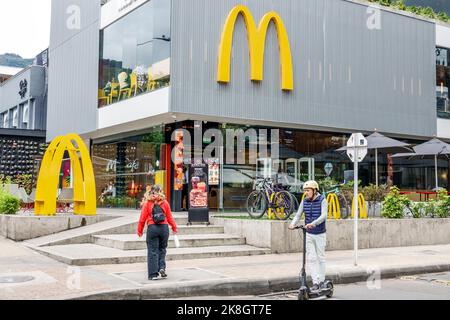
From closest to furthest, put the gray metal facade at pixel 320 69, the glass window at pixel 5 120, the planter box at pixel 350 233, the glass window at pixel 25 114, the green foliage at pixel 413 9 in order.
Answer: the planter box at pixel 350 233 < the gray metal facade at pixel 320 69 < the green foliage at pixel 413 9 < the glass window at pixel 25 114 < the glass window at pixel 5 120

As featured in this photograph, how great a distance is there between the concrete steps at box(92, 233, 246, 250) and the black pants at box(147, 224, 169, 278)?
3593 millimetres

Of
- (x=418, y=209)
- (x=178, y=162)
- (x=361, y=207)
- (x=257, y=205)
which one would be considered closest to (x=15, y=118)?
(x=178, y=162)

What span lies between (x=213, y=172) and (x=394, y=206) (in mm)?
6925

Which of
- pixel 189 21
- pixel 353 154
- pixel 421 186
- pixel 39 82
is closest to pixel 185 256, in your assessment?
pixel 353 154

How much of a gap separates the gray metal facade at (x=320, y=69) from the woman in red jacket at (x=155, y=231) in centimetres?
922

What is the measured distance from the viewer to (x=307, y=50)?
22.1 meters

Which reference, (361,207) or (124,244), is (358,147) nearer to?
(361,207)

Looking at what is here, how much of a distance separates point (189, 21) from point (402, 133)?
39.4 feet

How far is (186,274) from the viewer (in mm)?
10188

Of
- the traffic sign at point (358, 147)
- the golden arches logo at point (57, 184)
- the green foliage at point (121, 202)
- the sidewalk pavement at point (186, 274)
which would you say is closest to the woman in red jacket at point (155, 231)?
the sidewalk pavement at point (186, 274)

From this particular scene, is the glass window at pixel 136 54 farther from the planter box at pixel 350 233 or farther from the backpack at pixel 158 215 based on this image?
the backpack at pixel 158 215

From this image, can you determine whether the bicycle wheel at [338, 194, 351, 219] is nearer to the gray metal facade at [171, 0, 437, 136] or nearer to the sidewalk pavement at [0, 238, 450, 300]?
the sidewalk pavement at [0, 238, 450, 300]

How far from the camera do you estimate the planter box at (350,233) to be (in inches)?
560
